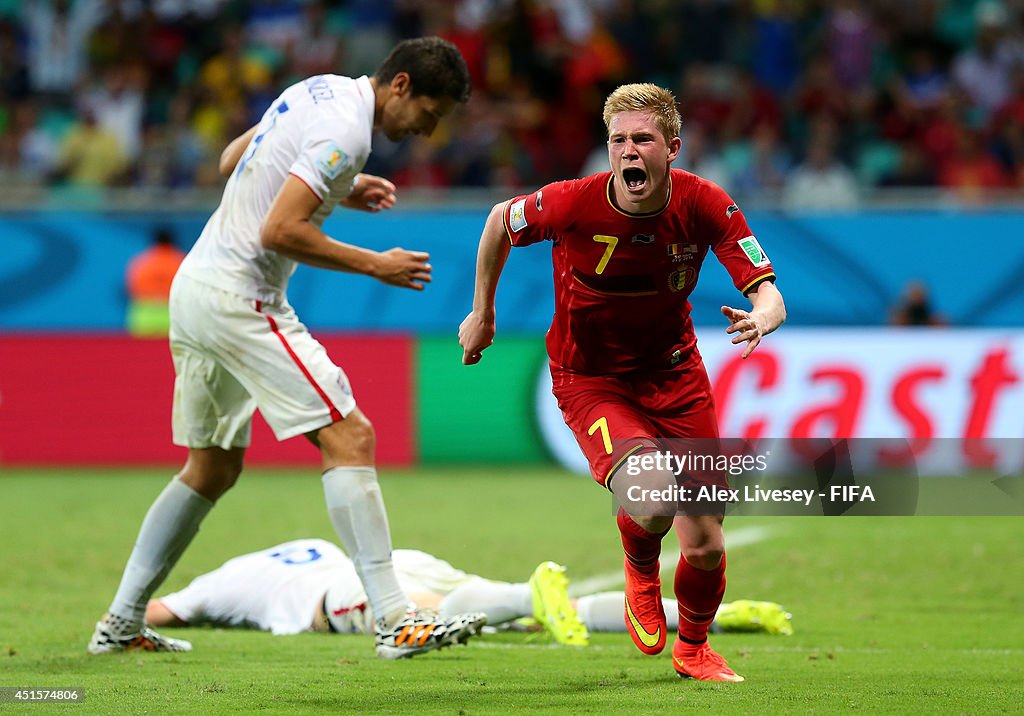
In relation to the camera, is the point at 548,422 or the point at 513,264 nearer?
the point at 548,422

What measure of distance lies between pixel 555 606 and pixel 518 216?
68.0 inches

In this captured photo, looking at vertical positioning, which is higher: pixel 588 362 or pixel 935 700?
pixel 588 362

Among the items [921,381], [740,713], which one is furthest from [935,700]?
[921,381]

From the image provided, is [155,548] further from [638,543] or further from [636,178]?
[636,178]

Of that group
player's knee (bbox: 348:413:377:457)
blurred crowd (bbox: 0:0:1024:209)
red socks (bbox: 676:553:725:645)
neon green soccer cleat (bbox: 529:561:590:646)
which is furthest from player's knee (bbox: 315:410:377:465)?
blurred crowd (bbox: 0:0:1024:209)

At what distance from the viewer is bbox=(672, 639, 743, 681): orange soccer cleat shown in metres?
5.36

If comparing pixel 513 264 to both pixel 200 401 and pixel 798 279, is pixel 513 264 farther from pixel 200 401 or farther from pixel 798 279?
pixel 200 401

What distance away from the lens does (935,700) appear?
4.93 meters

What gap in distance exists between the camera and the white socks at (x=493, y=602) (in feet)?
21.1

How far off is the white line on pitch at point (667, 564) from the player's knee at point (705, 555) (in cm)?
232

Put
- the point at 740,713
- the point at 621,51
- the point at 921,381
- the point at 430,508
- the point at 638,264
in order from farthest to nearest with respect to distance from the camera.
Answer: the point at 621,51 → the point at 921,381 → the point at 430,508 → the point at 638,264 → the point at 740,713

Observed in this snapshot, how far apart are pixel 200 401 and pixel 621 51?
11.6 meters

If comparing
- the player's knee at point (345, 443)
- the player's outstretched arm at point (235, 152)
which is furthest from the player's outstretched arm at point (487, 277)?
the player's outstretched arm at point (235, 152)

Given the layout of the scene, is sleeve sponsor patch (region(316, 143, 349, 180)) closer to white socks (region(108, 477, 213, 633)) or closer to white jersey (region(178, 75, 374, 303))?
white jersey (region(178, 75, 374, 303))
